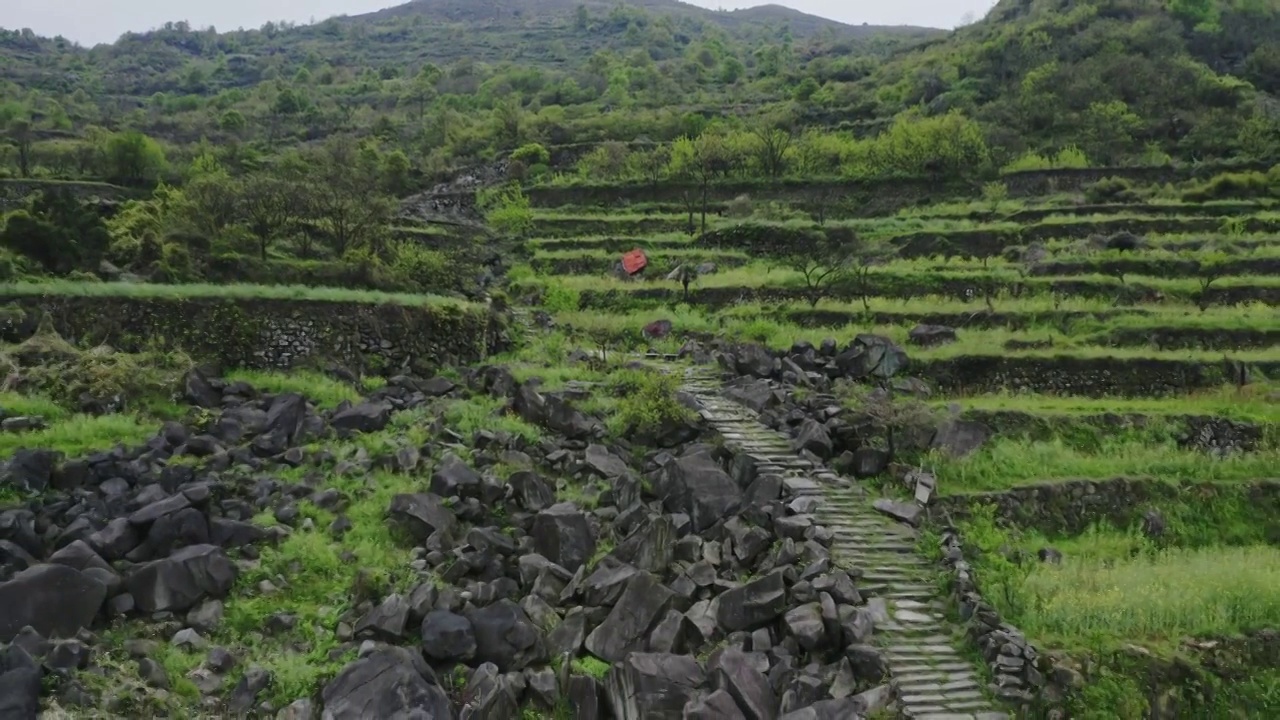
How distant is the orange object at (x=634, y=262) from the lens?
119 ft

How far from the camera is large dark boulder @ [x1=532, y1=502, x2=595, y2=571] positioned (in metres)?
14.2

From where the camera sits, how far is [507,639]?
12109 millimetres

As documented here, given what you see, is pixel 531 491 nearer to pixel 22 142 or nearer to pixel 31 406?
pixel 31 406

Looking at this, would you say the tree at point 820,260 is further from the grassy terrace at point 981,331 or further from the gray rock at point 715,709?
the gray rock at point 715,709

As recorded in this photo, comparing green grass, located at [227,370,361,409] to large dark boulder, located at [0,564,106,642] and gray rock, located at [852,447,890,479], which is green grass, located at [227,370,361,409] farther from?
gray rock, located at [852,447,890,479]

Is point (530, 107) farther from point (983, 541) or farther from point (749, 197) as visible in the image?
point (983, 541)

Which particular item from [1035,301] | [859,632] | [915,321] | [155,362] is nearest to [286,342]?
[155,362]

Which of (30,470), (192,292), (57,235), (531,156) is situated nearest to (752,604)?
(30,470)

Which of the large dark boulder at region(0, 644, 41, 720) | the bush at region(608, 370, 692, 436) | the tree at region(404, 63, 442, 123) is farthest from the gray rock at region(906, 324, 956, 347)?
the tree at region(404, 63, 442, 123)

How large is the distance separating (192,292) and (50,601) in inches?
442

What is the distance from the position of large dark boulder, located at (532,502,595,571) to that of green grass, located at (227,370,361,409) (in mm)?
7325

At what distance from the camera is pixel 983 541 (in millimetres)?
14930

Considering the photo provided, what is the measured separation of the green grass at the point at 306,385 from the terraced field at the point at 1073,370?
895 centimetres

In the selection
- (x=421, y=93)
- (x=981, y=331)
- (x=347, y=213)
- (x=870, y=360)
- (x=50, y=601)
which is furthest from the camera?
(x=421, y=93)
